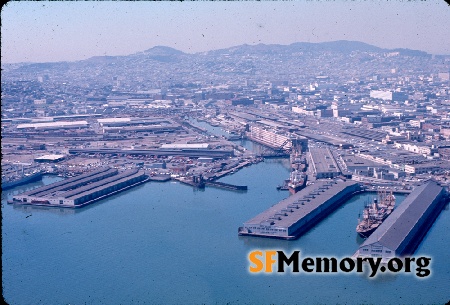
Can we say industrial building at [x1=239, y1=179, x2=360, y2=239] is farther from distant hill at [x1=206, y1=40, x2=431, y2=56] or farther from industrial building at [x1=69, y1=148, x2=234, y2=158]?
distant hill at [x1=206, y1=40, x2=431, y2=56]

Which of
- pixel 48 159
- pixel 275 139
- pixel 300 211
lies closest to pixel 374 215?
pixel 300 211

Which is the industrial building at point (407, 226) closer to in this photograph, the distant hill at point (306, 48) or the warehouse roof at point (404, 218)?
the warehouse roof at point (404, 218)

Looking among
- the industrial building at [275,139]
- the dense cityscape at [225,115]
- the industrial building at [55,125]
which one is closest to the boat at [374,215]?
the dense cityscape at [225,115]

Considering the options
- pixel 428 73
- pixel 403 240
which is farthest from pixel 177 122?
pixel 428 73

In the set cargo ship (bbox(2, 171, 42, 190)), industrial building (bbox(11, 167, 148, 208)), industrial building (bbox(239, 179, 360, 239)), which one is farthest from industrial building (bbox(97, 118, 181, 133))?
industrial building (bbox(239, 179, 360, 239))

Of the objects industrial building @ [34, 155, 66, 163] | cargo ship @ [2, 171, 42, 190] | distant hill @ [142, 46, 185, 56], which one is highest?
distant hill @ [142, 46, 185, 56]
